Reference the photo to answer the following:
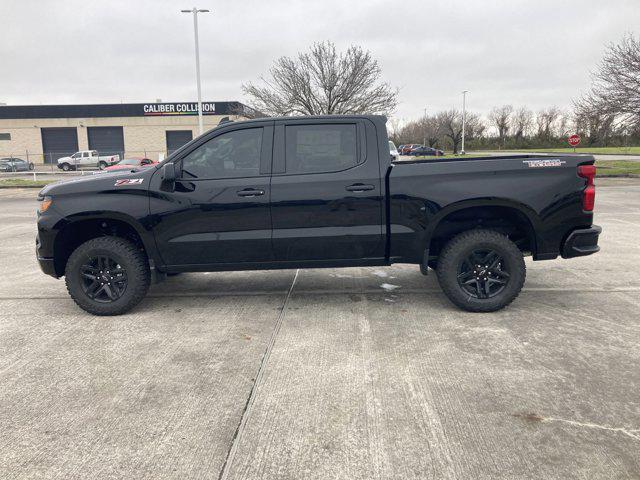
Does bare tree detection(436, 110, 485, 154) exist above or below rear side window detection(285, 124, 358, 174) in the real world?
above

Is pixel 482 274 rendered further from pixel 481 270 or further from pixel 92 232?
pixel 92 232

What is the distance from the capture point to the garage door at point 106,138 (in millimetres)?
53156

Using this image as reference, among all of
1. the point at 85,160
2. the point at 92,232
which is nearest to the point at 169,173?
the point at 92,232

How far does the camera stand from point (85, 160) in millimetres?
41188

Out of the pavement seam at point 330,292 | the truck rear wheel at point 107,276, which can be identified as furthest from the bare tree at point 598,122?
the truck rear wheel at point 107,276

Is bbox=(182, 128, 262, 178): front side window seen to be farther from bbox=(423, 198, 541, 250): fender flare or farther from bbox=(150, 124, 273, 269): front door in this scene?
bbox=(423, 198, 541, 250): fender flare

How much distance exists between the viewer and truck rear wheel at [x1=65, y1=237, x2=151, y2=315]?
4746mm

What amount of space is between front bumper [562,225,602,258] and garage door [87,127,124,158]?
54.9 m

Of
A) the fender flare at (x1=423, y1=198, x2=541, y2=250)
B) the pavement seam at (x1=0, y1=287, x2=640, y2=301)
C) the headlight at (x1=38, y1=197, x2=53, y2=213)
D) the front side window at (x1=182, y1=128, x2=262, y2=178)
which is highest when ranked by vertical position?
the front side window at (x1=182, y1=128, x2=262, y2=178)

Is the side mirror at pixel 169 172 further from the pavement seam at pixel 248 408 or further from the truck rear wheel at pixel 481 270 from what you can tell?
the truck rear wheel at pixel 481 270

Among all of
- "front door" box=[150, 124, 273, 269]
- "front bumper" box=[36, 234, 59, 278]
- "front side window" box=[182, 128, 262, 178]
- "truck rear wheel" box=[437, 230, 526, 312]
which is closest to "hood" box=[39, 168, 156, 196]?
"front door" box=[150, 124, 273, 269]

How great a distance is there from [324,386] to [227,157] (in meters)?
2.48

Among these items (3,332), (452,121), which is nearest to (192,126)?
(452,121)

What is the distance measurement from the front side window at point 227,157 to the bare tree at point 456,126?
2781 inches
